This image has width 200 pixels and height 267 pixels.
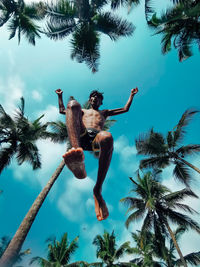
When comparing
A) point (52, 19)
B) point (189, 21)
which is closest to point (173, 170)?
point (189, 21)

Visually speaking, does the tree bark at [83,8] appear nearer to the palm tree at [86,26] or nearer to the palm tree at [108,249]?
the palm tree at [86,26]

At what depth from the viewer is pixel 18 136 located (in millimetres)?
10625

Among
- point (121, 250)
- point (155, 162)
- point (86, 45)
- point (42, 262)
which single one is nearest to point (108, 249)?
point (121, 250)

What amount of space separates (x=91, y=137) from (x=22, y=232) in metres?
5.24

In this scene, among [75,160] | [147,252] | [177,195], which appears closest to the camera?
[75,160]

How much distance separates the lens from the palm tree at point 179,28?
6.75 meters

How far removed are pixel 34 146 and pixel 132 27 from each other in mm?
8123

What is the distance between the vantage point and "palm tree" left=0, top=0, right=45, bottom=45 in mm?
9852

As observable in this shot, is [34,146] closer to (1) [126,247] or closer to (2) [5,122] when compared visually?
(2) [5,122]

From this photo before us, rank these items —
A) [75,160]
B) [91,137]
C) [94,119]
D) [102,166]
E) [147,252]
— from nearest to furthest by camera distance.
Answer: [75,160]
[102,166]
[91,137]
[94,119]
[147,252]

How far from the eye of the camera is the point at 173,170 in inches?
406

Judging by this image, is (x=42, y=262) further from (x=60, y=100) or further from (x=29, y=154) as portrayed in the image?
(x=60, y=100)

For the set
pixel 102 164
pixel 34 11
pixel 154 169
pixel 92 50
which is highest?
pixel 34 11

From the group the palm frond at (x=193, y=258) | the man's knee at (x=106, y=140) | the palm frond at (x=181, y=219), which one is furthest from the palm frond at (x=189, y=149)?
the man's knee at (x=106, y=140)
